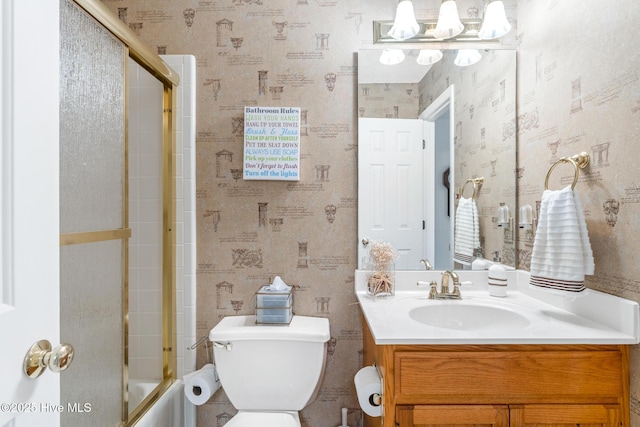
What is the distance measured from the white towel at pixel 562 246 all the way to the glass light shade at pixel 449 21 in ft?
2.65

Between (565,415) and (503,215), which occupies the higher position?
(503,215)

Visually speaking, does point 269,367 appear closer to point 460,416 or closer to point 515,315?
point 460,416

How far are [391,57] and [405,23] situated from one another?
145mm

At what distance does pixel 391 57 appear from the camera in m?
1.67

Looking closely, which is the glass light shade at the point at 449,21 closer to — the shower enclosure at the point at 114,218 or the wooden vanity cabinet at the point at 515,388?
the shower enclosure at the point at 114,218

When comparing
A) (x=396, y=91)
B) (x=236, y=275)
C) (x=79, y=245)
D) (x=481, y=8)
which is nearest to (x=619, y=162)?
(x=396, y=91)

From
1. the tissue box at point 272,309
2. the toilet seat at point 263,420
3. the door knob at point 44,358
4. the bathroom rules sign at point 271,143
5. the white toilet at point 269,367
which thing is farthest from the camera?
the bathroom rules sign at point 271,143

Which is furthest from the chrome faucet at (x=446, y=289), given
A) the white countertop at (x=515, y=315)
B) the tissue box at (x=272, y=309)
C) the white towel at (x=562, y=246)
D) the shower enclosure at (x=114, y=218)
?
the shower enclosure at (x=114, y=218)

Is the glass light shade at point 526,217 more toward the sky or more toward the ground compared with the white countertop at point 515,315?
more toward the sky

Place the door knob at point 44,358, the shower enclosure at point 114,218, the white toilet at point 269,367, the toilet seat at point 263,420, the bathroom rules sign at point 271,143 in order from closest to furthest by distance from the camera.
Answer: the door knob at point 44,358, the shower enclosure at point 114,218, the toilet seat at point 263,420, the white toilet at point 269,367, the bathroom rules sign at point 271,143

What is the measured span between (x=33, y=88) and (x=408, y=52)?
145 cm

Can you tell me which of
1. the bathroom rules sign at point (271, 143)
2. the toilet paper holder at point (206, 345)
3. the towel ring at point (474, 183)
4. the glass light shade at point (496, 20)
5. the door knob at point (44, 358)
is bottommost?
the toilet paper holder at point (206, 345)

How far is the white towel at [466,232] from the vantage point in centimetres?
166

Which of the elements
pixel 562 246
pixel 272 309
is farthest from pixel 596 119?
pixel 272 309
